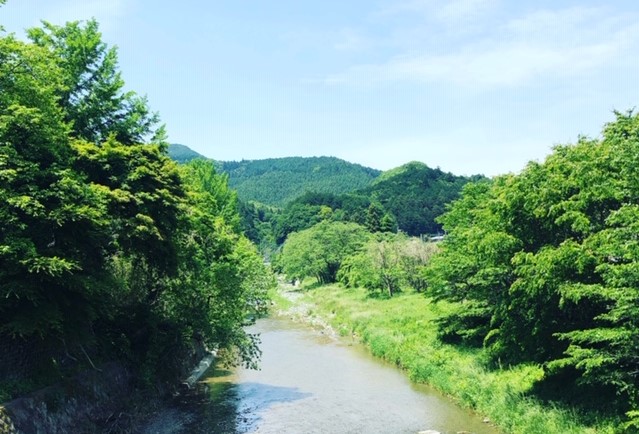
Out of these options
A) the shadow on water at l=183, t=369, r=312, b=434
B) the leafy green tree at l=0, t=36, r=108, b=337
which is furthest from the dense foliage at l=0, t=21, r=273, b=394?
the shadow on water at l=183, t=369, r=312, b=434

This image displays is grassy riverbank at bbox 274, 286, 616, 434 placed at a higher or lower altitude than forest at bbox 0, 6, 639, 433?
lower

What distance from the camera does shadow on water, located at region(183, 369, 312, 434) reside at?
2552cm

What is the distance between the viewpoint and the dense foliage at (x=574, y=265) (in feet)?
57.7

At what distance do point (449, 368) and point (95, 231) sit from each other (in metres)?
21.2

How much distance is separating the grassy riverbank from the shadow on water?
27.5 feet

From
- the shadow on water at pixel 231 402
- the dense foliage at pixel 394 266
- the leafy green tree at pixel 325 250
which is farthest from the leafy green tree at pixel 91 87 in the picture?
the leafy green tree at pixel 325 250

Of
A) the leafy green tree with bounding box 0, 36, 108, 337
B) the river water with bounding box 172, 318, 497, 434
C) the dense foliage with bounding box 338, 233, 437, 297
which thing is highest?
the leafy green tree with bounding box 0, 36, 108, 337

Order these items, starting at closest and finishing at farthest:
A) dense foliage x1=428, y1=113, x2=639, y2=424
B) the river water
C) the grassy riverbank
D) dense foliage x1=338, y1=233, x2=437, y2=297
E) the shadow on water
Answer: dense foliage x1=428, y1=113, x2=639, y2=424 < the grassy riverbank < the river water < the shadow on water < dense foliage x1=338, y1=233, x2=437, y2=297

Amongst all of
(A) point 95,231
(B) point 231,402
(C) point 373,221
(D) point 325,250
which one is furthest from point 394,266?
(C) point 373,221

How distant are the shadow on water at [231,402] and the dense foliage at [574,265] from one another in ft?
43.1

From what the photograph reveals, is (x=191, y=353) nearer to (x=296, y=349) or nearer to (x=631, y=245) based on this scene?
(x=296, y=349)

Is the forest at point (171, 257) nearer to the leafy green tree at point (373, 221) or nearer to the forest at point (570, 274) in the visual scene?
the forest at point (570, 274)

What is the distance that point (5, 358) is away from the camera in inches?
773

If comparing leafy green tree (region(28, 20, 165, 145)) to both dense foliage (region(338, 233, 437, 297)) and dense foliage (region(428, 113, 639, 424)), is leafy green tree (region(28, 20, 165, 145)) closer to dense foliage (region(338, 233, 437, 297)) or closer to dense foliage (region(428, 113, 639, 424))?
dense foliage (region(428, 113, 639, 424))
